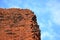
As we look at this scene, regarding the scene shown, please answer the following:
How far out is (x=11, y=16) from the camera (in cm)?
3206

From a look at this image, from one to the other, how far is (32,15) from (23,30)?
255cm

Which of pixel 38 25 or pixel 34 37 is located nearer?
pixel 34 37

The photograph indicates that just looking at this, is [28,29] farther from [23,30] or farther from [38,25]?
[38,25]

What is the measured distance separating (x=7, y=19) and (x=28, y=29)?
10.2ft

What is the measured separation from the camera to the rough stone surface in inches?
1222

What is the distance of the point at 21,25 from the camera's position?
1246 inches

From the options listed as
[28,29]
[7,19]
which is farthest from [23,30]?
[7,19]

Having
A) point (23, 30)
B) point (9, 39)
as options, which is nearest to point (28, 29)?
point (23, 30)

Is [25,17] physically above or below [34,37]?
above

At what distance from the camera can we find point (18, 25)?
31766 mm

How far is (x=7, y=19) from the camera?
32.2 meters

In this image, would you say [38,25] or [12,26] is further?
[38,25]

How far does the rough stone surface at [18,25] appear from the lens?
31.0 metres

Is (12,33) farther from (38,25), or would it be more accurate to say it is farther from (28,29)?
(38,25)
